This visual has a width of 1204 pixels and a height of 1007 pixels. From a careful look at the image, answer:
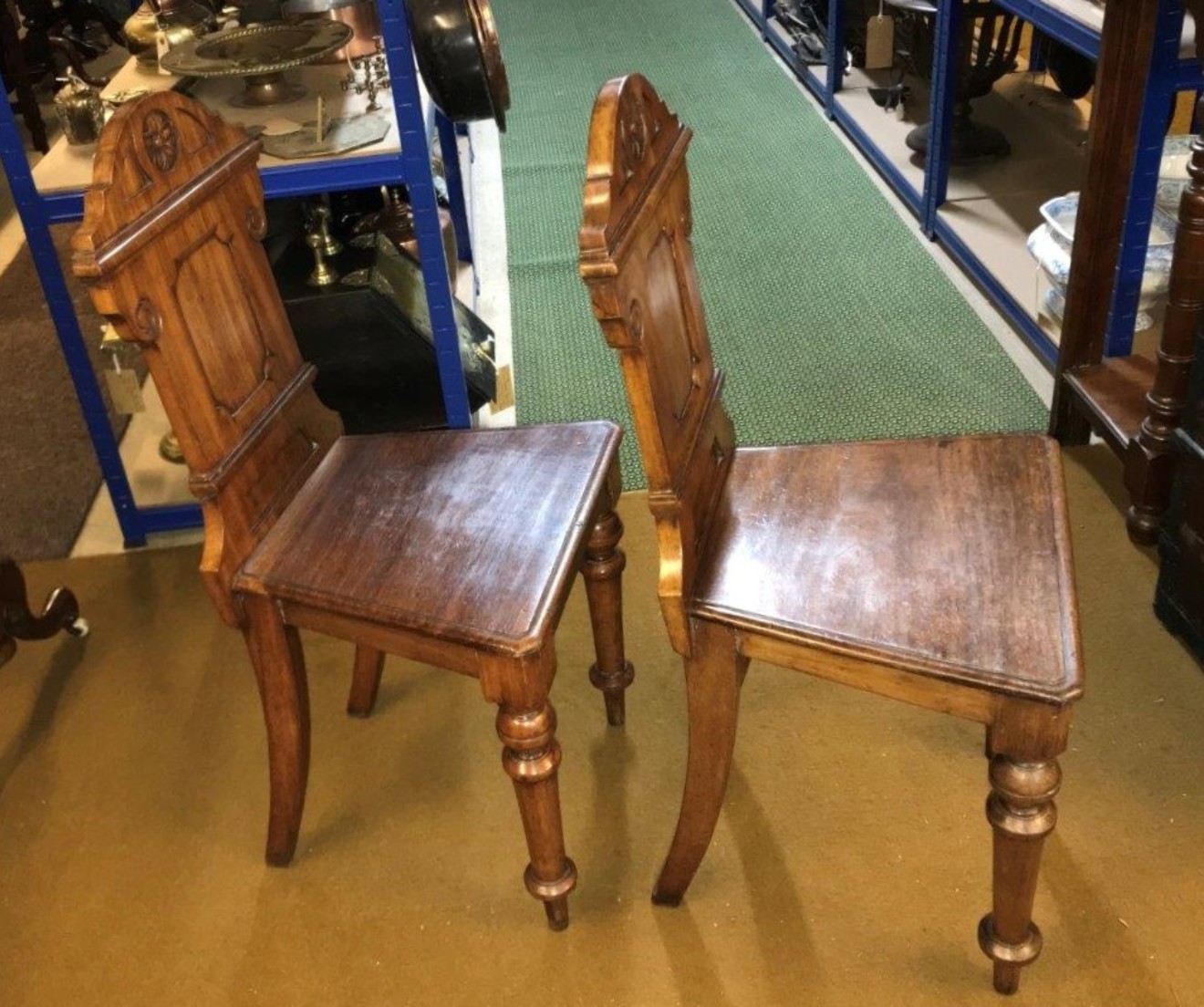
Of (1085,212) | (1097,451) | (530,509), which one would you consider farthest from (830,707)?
(1085,212)

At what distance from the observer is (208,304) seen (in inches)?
54.6

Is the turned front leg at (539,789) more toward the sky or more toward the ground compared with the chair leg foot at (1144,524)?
more toward the sky

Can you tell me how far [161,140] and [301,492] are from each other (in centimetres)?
45

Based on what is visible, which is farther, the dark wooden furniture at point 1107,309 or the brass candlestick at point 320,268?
the brass candlestick at point 320,268

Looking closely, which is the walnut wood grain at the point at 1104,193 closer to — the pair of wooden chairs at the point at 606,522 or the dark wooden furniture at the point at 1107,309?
the dark wooden furniture at the point at 1107,309

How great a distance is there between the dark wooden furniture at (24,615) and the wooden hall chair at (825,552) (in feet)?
3.73

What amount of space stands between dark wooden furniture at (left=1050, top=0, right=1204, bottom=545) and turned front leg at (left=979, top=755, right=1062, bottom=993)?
97cm

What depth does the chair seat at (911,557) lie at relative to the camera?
1.22 metres

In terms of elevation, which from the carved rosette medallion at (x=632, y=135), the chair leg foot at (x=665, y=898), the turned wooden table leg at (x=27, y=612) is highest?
the carved rosette medallion at (x=632, y=135)

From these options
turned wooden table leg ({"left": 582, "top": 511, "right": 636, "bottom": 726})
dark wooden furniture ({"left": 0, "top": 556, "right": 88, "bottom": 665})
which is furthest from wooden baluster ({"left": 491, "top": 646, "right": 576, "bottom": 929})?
dark wooden furniture ({"left": 0, "top": 556, "right": 88, "bottom": 665})

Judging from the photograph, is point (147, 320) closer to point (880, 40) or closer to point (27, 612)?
point (27, 612)

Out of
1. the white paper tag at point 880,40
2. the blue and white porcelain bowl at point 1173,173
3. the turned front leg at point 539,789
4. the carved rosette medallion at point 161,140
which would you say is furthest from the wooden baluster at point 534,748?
the white paper tag at point 880,40

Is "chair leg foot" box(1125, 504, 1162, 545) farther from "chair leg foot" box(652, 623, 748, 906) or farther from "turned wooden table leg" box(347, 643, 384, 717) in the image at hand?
"turned wooden table leg" box(347, 643, 384, 717)

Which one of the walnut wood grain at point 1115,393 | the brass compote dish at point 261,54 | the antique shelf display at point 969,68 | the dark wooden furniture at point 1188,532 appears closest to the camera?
the dark wooden furniture at point 1188,532
